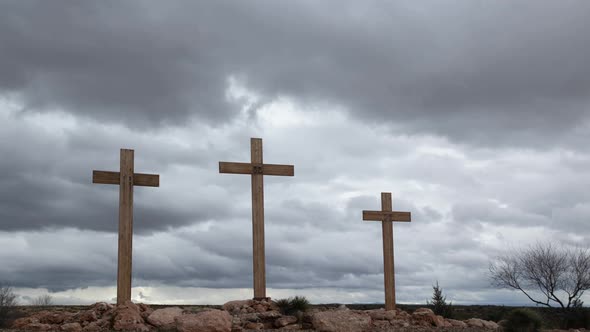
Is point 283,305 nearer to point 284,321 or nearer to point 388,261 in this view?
point 284,321

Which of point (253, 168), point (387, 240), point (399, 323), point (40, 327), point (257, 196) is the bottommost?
point (399, 323)

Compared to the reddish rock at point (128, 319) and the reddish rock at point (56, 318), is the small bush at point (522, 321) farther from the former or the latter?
the reddish rock at point (56, 318)

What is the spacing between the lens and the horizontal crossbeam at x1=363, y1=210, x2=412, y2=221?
2558 cm

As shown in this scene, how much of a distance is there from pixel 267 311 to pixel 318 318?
200cm

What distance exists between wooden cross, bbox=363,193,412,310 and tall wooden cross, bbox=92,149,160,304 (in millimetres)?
9049

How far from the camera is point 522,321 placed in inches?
790

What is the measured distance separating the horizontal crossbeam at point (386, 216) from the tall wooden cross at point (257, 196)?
5.05m

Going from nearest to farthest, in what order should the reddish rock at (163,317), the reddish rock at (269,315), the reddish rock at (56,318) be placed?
1. the reddish rock at (163,317)
2. the reddish rock at (269,315)
3. the reddish rock at (56,318)

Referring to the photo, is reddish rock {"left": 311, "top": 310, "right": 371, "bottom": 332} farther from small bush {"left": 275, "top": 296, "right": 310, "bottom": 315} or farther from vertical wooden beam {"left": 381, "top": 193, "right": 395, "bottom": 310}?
vertical wooden beam {"left": 381, "top": 193, "right": 395, "bottom": 310}

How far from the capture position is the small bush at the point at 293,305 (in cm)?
1988

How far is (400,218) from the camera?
85.4 feet

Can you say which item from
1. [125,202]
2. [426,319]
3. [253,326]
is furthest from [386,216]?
[125,202]

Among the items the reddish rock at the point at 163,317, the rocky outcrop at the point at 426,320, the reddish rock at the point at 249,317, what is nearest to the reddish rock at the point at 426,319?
the rocky outcrop at the point at 426,320

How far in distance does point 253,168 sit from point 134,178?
386 cm
